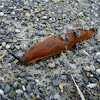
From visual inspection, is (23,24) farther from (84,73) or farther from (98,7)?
(98,7)

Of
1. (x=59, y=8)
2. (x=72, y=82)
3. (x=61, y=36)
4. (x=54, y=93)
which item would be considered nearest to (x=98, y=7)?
(x=59, y=8)

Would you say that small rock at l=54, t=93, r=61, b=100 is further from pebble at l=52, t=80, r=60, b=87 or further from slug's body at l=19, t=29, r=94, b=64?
slug's body at l=19, t=29, r=94, b=64

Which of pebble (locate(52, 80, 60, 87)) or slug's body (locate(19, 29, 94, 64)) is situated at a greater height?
slug's body (locate(19, 29, 94, 64))

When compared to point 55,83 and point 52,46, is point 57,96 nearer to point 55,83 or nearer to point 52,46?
point 55,83

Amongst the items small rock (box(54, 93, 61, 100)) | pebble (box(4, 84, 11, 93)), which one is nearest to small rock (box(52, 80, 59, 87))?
small rock (box(54, 93, 61, 100))

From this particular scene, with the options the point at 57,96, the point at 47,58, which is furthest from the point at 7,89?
the point at 47,58

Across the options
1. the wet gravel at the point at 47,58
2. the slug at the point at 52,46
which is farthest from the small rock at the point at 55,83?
the slug at the point at 52,46

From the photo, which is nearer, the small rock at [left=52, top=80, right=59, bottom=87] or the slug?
the small rock at [left=52, top=80, right=59, bottom=87]
